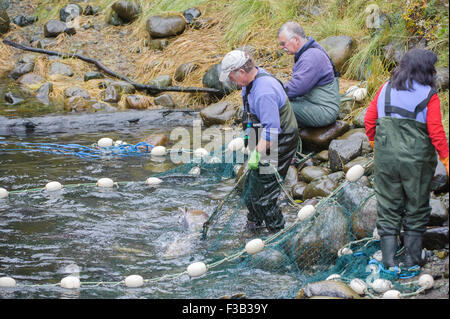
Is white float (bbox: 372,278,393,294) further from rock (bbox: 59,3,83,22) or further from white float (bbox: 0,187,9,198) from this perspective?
rock (bbox: 59,3,83,22)

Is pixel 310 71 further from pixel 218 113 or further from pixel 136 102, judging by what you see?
pixel 136 102

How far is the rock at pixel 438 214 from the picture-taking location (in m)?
4.44

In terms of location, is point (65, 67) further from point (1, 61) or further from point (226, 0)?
point (226, 0)

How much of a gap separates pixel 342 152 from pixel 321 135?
0.61m

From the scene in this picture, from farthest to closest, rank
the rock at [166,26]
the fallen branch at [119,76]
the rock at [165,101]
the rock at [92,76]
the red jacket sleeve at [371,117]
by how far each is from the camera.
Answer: the rock at [166,26] < the rock at [92,76] < the rock at [165,101] < the fallen branch at [119,76] < the red jacket sleeve at [371,117]

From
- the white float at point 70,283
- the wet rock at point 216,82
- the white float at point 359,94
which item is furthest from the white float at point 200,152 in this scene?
the white float at point 70,283

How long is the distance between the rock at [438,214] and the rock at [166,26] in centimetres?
955

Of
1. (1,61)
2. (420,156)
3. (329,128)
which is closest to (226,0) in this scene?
(1,61)

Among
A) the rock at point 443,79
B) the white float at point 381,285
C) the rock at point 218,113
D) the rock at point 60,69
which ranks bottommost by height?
the white float at point 381,285

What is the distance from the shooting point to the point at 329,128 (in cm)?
703

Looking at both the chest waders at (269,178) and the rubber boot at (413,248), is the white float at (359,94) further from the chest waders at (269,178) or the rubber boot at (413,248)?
the rubber boot at (413,248)

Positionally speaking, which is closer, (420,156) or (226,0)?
(420,156)
